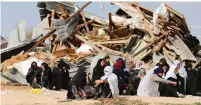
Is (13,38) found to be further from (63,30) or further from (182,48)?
(182,48)

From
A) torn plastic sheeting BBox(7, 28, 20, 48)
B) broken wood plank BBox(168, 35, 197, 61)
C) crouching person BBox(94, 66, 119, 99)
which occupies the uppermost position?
torn plastic sheeting BBox(7, 28, 20, 48)

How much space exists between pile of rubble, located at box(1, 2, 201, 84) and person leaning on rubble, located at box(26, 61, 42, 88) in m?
1.42

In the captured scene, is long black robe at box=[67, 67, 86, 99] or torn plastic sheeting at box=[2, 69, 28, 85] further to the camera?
torn plastic sheeting at box=[2, 69, 28, 85]

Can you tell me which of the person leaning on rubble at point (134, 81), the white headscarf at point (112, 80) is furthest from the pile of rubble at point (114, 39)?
the white headscarf at point (112, 80)

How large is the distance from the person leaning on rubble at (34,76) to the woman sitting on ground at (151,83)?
14.9 ft

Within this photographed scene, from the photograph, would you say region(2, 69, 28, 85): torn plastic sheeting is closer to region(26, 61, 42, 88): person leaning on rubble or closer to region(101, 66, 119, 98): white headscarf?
region(26, 61, 42, 88): person leaning on rubble

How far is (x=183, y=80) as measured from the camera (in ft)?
48.1

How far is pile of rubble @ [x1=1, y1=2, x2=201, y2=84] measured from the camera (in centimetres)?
1786

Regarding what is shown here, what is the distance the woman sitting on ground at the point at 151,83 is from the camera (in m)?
12.4

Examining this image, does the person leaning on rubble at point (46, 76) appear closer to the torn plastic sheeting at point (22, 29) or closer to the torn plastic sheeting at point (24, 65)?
the torn plastic sheeting at point (24, 65)

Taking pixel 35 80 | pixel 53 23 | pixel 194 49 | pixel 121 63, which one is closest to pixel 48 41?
pixel 53 23

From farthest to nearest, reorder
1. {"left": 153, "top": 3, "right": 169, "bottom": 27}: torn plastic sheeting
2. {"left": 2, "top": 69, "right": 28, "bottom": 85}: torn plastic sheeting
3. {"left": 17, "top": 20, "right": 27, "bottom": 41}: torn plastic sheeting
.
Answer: {"left": 17, "top": 20, "right": 27, "bottom": 41}: torn plastic sheeting
{"left": 153, "top": 3, "right": 169, "bottom": 27}: torn plastic sheeting
{"left": 2, "top": 69, "right": 28, "bottom": 85}: torn plastic sheeting

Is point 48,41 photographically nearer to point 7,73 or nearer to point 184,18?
point 7,73

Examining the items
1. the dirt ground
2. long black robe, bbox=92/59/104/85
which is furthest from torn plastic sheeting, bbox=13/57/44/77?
long black robe, bbox=92/59/104/85
